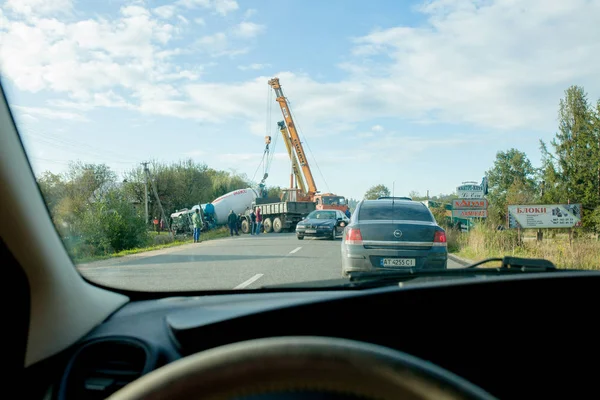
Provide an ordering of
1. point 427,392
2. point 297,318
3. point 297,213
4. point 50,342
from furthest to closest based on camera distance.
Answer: point 297,213
point 50,342
point 297,318
point 427,392

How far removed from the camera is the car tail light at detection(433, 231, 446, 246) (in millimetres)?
6723

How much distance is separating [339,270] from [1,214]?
22.7ft

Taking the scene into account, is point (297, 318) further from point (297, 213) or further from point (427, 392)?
point (297, 213)

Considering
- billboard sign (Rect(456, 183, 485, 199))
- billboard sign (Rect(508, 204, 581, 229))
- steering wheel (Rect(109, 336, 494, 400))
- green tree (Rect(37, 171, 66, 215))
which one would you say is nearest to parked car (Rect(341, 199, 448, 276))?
billboard sign (Rect(456, 183, 485, 199))

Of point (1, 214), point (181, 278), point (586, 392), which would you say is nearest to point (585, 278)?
point (586, 392)

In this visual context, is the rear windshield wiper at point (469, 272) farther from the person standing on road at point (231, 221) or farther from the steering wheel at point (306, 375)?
the person standing on road at point (231, 221)

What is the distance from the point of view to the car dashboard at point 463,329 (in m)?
1.98

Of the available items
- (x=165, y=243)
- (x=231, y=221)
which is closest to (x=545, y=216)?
(x=165, y=243)

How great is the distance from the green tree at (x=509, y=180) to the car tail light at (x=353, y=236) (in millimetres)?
1859

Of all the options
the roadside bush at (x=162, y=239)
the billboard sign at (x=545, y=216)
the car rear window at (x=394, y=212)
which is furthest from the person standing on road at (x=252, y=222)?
the billboard sign at (x=545, y=216)

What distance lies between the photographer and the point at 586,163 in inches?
179

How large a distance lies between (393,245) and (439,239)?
67cm

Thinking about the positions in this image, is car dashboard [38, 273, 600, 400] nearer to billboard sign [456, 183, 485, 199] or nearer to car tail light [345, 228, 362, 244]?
billboard sign [456, 183, 485, 199]

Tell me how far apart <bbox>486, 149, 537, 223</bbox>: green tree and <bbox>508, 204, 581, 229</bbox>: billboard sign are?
6.5 inches
